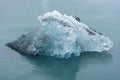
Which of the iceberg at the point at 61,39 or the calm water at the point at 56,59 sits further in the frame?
the iceberg at the point at 61,39

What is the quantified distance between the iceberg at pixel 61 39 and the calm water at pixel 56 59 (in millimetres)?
188

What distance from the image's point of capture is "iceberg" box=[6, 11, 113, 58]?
14797 millimetres

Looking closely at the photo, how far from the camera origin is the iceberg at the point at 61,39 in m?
14.8

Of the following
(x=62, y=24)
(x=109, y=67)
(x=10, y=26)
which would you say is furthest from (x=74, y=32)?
(x=10, y=26)

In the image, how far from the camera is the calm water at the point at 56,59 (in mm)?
14156

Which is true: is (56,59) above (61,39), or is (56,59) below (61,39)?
below

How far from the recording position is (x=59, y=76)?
14.1 meters

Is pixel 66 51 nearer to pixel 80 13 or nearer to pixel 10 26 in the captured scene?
pixel 10 26

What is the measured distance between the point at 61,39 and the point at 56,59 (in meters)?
0.56

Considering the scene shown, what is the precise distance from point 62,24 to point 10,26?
2.78 m

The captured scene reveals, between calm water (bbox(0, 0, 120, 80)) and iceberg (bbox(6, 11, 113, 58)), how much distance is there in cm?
19

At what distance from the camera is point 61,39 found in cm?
1483

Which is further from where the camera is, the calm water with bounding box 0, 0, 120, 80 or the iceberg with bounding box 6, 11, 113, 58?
the iceberg with bounding box 6, 11, 113, 58

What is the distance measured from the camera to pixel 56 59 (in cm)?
1486
